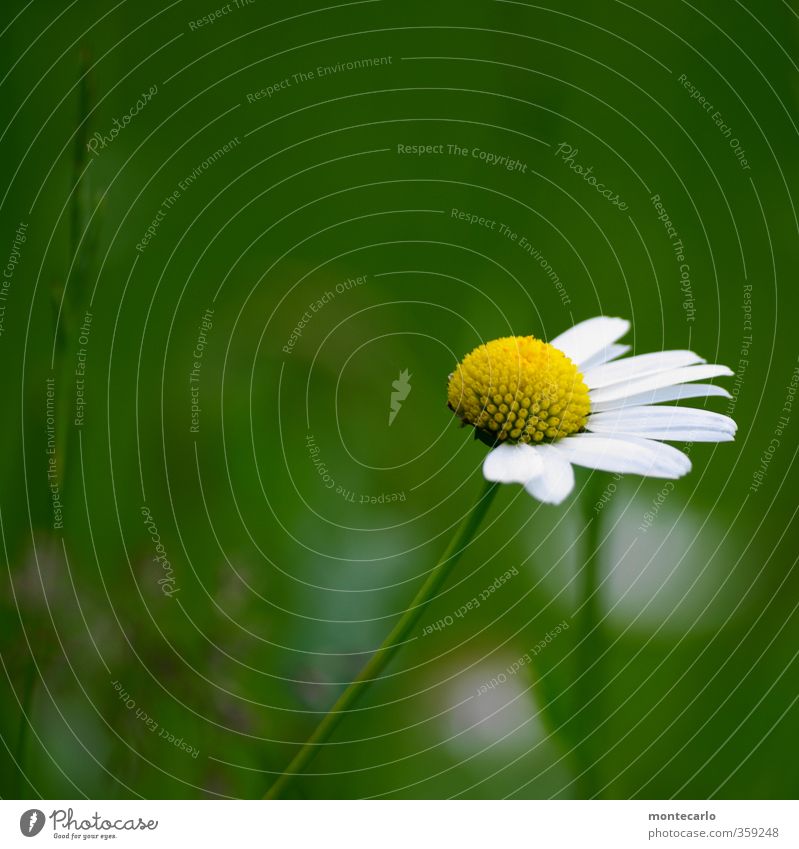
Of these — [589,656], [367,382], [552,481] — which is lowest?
[589,656]

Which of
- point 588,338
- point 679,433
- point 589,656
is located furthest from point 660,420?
point 589,656

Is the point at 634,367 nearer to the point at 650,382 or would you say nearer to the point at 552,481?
the point at 650,382

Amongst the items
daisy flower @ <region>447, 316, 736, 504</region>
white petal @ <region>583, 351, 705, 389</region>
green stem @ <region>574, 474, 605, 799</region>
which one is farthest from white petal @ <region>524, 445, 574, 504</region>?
green stem @ <region>574, 474, 605, 799</region>

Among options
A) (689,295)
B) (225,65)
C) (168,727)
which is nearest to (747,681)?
(689,295)

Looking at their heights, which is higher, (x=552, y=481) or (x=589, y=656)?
(x=552, y=481)

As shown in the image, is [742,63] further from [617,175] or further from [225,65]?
[225,65]

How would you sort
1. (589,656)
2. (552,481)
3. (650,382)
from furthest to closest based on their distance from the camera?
1. (589,656)
2. (650,382)
3. (552,481)

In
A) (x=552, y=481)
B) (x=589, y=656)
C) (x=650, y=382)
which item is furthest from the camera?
(x=589, y=656)
